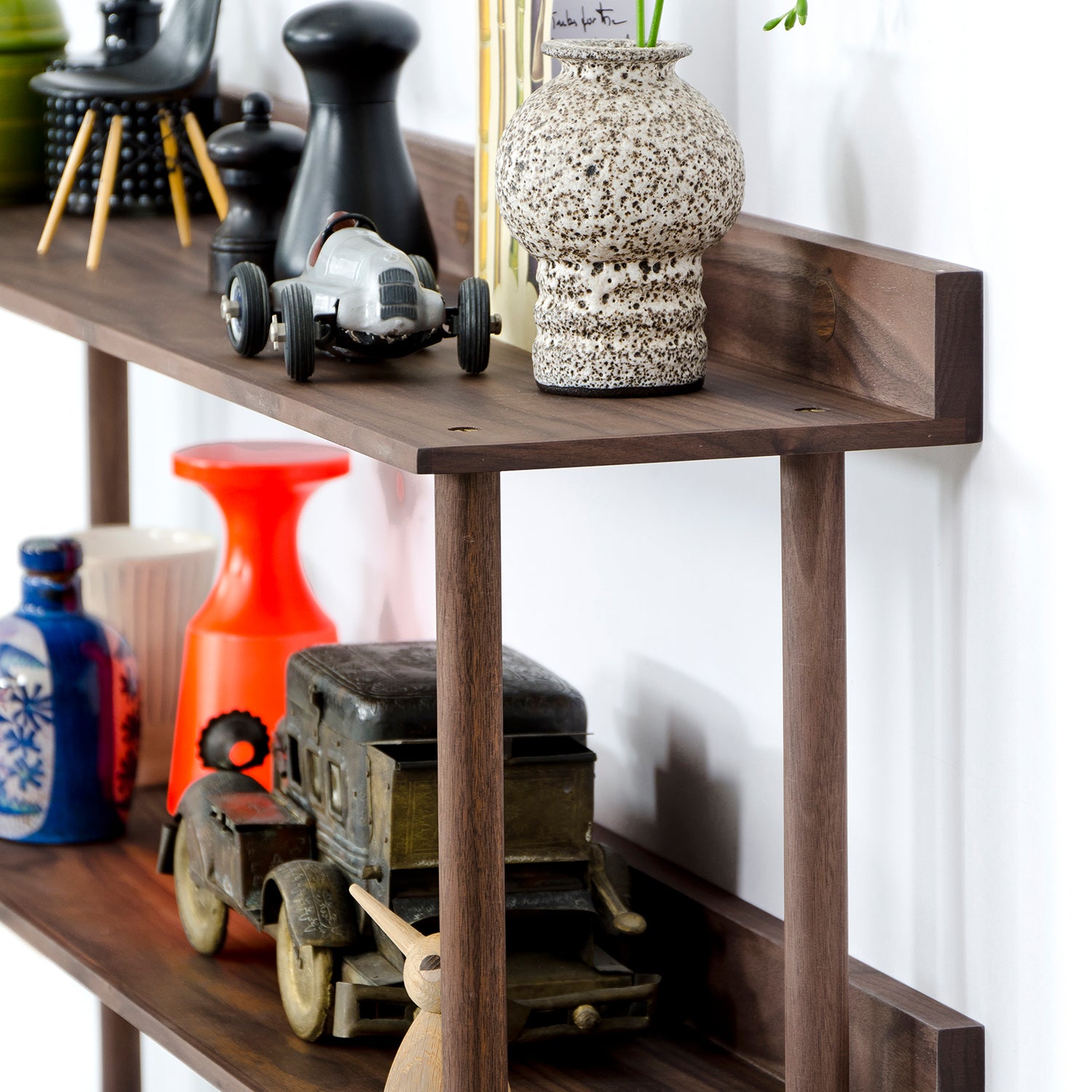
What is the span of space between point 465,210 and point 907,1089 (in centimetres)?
55

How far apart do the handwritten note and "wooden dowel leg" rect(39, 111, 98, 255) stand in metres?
0.40

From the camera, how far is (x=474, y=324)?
2.77 ft

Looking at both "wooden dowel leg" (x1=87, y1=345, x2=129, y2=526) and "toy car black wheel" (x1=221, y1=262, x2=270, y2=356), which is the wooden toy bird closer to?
"toy car black wheel" (x1=221, y1=262, x2=270, y2=356)

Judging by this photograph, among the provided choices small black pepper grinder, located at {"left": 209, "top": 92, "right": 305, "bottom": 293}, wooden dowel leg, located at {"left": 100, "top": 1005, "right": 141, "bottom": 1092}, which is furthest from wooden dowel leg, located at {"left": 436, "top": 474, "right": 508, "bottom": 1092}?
wooden dowel leg, located at {"left": 100, "top": 1005, "right": 141, "bottom": 1092}

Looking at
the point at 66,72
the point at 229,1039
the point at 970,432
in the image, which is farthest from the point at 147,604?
the point at 970,432

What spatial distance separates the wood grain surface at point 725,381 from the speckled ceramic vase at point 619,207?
0.06ft

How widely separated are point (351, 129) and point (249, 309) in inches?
7.4

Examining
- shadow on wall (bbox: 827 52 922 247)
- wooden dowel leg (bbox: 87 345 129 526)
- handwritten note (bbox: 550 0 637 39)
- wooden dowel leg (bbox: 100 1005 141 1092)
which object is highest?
handwritten note (bbox: 550 0 637 39)

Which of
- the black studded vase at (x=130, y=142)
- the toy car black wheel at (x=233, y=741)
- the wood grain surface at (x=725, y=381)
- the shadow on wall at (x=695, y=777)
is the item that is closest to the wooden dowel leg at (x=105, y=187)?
the black studded vase at (x=130, y=142)

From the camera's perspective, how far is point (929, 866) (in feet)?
2.80

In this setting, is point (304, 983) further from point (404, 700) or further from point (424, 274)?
point (424, 274)

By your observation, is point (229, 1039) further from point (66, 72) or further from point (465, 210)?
point (66, 72)

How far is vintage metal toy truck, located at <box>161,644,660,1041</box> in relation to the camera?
93 centimetres

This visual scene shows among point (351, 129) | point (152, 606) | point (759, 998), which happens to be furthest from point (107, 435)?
point (759, 998)
